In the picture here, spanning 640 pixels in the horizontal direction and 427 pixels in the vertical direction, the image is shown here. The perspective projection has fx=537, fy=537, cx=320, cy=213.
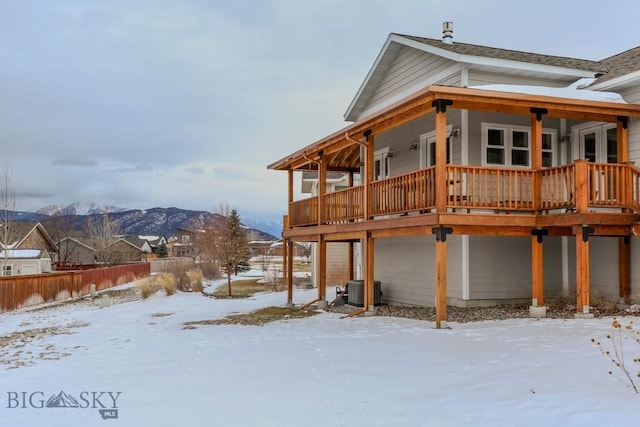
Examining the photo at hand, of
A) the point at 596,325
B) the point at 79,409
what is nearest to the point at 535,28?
the point at 596,325

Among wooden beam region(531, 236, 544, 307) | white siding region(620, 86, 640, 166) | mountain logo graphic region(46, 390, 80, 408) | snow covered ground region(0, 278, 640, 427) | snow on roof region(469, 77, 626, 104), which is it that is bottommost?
mountain logo graphic region(46, 390, 80, 408)

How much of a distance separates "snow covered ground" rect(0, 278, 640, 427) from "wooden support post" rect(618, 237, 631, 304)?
8.60 ft

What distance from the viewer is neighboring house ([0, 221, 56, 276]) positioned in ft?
143

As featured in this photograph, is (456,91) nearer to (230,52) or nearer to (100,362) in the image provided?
(100,362)

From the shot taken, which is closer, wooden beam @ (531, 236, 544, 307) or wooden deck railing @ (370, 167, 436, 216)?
wooden deck railing @ (370, 167, 436, 216)

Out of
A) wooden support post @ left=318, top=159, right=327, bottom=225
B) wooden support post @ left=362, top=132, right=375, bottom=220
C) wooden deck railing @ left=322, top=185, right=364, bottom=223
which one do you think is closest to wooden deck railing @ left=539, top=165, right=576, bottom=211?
wooden support post @ left=362, top=132, right=375, bottom=220

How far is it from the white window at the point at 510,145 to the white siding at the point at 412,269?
229cm

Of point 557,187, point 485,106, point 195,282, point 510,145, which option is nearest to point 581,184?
point 557,187

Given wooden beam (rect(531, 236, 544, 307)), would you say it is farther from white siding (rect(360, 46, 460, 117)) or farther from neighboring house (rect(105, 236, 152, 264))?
neighboring house (rect(105, 236, 152, 264))

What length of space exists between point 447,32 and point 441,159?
6918 millimetres

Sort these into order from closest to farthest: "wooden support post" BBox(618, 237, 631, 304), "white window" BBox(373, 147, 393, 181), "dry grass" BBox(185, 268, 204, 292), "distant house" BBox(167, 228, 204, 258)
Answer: "wooden support post" BBox(618, 237, 631, 304)
"white window" BBox(373, 147, 393, 181)
"dry grass" BBox(185, 268, 204, 292)
"distant house" BBox(167, 228, 204, 258)

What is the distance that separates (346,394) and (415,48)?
38.8 feet

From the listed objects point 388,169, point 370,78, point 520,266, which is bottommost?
point 520,266

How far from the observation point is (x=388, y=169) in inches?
662
